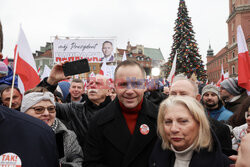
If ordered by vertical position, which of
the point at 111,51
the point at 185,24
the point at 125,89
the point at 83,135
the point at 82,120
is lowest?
the point at 83,135

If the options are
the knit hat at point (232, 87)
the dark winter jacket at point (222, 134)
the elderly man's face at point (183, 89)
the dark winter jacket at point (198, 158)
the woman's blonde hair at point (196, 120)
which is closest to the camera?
the dark winter jacket at point (198, 158)

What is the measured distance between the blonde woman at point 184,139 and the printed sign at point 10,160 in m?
1.23

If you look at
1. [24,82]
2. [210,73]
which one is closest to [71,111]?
[24,82]

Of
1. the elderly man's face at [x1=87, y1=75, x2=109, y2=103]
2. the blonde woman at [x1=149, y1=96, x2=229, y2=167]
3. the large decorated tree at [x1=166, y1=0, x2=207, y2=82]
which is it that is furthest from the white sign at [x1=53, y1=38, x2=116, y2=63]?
the blonde woman at [x1=149, y1=96, x2=229, y2=167]

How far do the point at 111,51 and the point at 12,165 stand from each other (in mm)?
13922

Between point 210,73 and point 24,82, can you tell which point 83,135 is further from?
point 210,73

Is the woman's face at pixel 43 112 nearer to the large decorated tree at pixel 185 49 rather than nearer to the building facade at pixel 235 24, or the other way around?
the large decorated tree at pixel 185 49

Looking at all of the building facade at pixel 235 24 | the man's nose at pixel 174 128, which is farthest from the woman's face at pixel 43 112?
the building facade at pixel 235 24

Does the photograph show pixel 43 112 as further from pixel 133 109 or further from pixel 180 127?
pixel 180 127

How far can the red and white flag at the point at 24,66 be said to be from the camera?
12.1 ft

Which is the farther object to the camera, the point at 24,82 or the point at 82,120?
the point at 24,82

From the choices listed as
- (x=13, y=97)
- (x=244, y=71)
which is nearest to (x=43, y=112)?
(x=13, y=97)

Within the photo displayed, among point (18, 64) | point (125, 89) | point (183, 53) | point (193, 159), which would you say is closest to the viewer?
point (193, 159)

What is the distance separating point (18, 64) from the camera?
3721 mm
